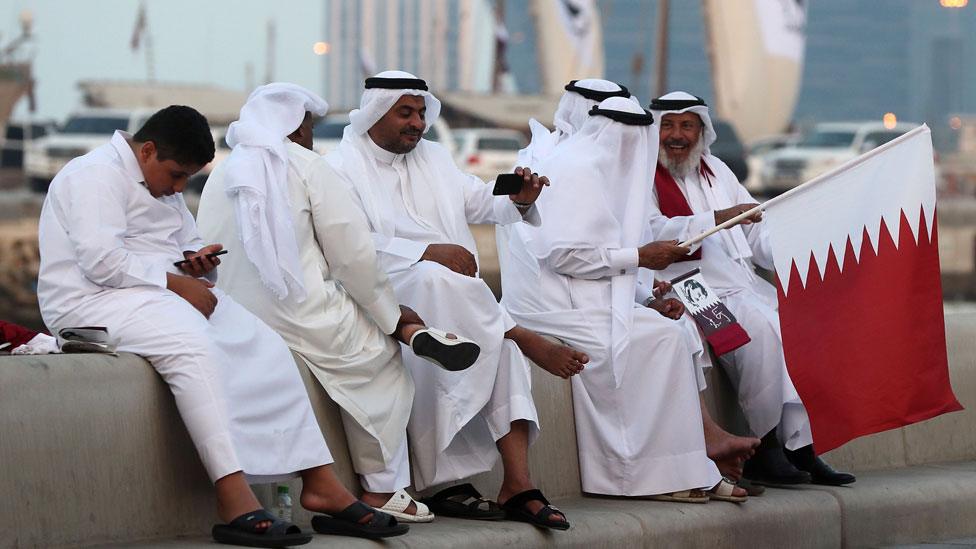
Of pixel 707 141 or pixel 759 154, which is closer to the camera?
pixel 707 141

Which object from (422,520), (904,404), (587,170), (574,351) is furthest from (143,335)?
(904,404)

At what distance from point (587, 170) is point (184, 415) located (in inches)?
81.5

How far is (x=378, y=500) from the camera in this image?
5.51m

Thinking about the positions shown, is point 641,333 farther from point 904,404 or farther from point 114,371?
point 114,371

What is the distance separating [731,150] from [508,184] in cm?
2914

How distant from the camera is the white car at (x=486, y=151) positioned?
106 feet

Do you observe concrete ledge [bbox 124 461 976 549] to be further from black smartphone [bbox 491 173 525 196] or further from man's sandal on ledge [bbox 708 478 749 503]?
black smartphone [bbox 491 173 525 196]

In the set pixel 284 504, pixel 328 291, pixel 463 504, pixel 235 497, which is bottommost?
pixel 463 504

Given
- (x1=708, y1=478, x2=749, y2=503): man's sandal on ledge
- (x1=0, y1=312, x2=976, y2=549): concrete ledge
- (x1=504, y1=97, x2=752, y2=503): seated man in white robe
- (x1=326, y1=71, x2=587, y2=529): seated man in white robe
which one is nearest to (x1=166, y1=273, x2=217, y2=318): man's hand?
(x1=0, y1=312, x2=976, y2=549): concrete ledge

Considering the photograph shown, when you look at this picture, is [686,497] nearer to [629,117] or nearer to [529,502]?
[529,502]

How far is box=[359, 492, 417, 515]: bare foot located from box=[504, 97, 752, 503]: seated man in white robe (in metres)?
1.01

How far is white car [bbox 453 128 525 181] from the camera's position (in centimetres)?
3238

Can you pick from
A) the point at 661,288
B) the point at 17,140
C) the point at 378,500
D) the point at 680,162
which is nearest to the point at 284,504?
the point at 378,500

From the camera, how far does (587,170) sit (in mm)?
6441
